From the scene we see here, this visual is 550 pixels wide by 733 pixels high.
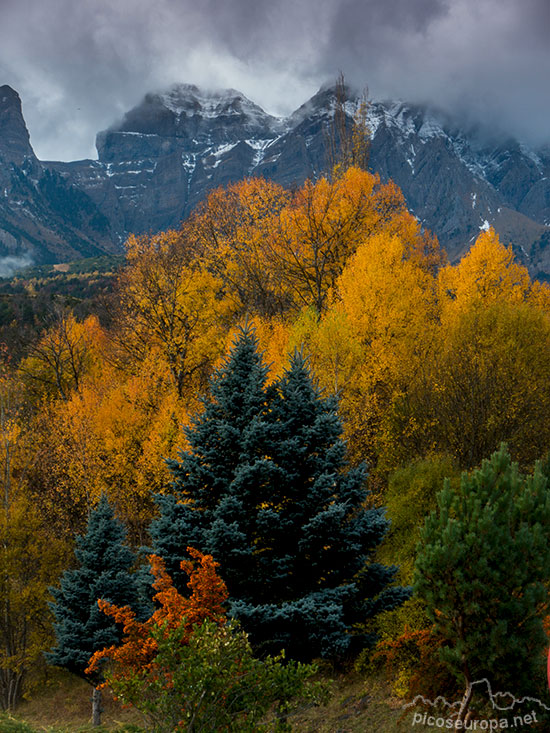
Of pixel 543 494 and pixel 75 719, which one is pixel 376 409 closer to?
pixel 543 494

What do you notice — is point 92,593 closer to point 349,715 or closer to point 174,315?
point 349,715

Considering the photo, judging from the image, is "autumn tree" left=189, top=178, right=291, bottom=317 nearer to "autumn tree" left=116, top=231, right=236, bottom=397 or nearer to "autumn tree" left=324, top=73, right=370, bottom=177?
"autumn tree" left=116, top=231, right=236, bottom=397

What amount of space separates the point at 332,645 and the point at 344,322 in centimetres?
1380

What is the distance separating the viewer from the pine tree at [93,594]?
1883cm

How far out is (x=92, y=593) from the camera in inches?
747

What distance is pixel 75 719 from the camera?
71.4 ft

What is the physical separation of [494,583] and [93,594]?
50.9 feet

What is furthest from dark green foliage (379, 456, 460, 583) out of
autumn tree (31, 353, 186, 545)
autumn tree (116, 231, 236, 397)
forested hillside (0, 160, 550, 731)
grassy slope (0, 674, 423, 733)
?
autumn tree (116, 231, 236, 397)

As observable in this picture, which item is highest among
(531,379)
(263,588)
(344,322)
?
(344,322)

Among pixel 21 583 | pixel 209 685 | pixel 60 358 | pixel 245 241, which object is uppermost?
pixel 245 241

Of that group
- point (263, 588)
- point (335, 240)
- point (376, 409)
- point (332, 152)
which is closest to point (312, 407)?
point (263, 588)

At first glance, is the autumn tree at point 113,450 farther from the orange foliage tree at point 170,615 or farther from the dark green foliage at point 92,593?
the orange foliage tree at point 170,615

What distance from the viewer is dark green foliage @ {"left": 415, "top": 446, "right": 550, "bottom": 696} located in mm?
8219

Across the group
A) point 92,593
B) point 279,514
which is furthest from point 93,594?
point 279,514
